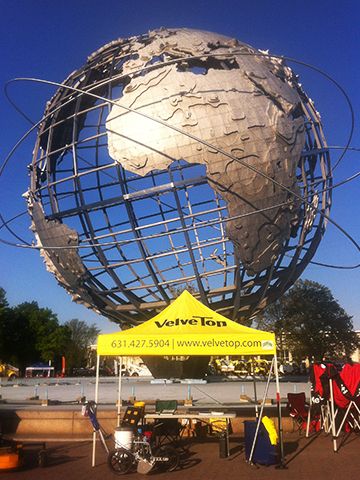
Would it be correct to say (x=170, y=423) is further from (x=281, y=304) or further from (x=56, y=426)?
(x=281, y=304)

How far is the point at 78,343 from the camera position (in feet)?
242

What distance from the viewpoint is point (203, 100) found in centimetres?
1511

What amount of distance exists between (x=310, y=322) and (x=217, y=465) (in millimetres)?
42985

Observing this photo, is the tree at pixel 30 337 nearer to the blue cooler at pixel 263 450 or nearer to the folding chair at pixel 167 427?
the folding chair at pixel 167 427

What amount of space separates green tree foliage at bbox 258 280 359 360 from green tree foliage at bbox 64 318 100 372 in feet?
76.3

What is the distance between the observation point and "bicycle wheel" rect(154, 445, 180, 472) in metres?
8.00

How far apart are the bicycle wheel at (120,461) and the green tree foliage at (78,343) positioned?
55.5m

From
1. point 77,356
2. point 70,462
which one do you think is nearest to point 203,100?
point 70,462

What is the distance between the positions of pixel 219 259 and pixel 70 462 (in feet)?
34.1

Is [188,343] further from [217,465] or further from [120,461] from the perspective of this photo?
[120,461]

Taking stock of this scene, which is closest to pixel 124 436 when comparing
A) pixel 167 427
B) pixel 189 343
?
pixel 167 427

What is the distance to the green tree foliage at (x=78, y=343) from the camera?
65.4 m

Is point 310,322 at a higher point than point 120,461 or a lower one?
higher

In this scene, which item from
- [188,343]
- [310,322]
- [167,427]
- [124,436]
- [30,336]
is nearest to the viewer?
[124,436]
